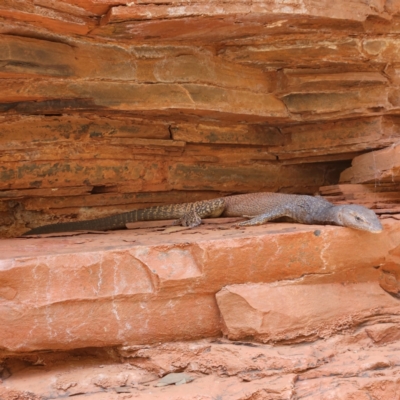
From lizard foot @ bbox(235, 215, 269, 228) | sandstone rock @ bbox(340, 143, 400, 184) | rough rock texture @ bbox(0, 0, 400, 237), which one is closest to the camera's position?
rough rock texture @ bbox(0, 0, 400, 237)

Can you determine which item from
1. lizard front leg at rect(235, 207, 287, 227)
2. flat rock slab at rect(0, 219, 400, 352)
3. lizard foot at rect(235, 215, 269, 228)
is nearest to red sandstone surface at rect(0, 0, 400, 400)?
flat rock slab at rect(0, 219, 400, 352)

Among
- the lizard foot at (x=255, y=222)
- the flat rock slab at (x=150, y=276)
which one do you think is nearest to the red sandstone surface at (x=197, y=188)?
the flat rock slab at (x=150, y=276)

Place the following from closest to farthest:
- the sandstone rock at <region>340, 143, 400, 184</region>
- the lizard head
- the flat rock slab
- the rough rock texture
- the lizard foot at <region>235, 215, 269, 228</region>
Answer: the flat rock slab → the lizard head → the rough rock texture → the lizard foot at <region>235, 215, 269, 228</region> → the sandstone rock at <region>340, 143, 400, 184</region>

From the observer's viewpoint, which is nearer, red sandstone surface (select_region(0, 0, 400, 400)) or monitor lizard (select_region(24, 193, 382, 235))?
red sandstone surface (select_region(0, 0, 400, 400))

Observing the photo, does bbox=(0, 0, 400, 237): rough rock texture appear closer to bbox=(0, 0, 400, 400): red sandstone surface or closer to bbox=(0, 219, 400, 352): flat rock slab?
bbox=(0, 0, 400, 400): red sandstone surface

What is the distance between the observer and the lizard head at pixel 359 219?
5539mm

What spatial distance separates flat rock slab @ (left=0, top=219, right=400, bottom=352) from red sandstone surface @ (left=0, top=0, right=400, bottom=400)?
0.05 feet

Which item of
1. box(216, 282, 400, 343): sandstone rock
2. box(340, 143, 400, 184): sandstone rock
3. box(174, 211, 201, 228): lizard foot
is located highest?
box(340, 143, 400, 184): sandstone rock

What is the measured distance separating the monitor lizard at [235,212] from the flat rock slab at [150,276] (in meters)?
0.74

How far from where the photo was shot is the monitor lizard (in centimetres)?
663

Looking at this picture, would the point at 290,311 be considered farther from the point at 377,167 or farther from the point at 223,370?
the point at 377,167

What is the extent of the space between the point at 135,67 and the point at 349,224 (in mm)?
3337

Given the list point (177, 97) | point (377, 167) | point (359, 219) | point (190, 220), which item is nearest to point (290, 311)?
point (359, 219)

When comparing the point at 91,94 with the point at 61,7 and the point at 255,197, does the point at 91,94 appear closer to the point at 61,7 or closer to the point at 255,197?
the point at 61,7
